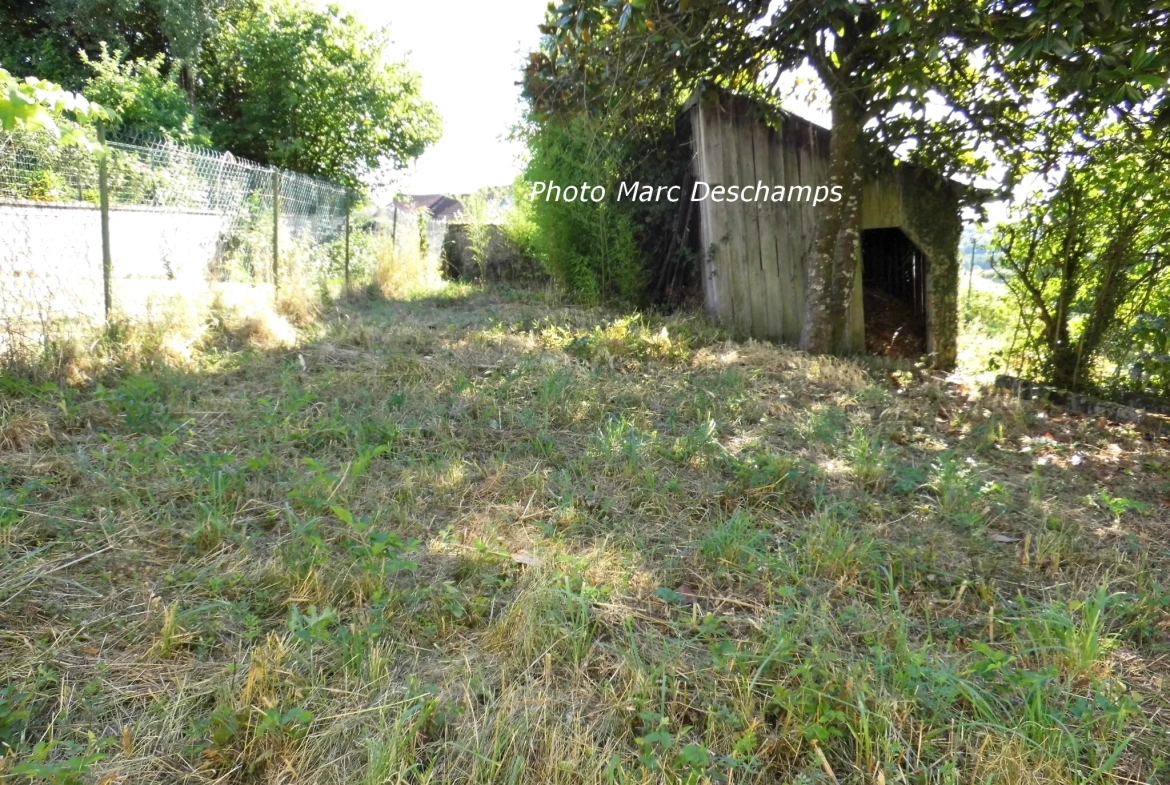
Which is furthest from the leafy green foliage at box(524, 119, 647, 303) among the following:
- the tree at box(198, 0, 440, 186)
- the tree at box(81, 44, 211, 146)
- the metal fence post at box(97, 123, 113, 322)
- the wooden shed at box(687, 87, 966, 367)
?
the tree at box(198, 0, 440, 186)

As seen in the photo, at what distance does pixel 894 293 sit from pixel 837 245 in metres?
2.38

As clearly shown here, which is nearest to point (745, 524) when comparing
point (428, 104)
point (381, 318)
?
point (381, 318)

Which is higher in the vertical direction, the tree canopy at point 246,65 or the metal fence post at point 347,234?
the tree canopy at point 246,65

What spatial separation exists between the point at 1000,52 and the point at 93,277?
687cm

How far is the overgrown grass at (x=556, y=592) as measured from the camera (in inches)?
67.8

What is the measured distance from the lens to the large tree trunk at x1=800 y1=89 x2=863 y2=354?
6.42 m

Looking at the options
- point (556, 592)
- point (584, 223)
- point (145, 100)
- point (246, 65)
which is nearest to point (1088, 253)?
point (584, 223)

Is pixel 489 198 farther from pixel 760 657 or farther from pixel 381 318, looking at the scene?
pixel 760 657

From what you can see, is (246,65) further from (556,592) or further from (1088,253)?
(556,592)

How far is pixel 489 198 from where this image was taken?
40.8 feet

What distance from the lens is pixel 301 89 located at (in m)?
15.0

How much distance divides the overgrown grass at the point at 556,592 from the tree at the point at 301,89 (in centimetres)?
1282

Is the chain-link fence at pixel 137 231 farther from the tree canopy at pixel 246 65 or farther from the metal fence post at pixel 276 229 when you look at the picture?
the tree canopy at pixel 246 65

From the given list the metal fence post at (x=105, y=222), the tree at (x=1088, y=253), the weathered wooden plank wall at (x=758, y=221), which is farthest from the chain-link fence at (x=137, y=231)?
the tree at (x=1088, y=253)
